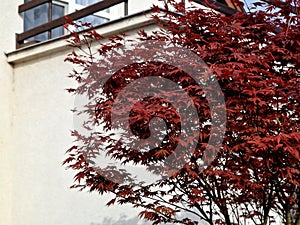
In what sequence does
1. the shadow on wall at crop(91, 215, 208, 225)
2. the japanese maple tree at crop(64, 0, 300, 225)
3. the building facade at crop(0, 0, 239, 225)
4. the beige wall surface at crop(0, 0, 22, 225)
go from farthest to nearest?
1. the beige wall surface at crop(0, 0, 22, 225)
2. the building facade at crop(0, 0, 239, 225)
3. the shadow on wall at crop(91, 215, 208, 225)
4. the japanese maple tree at crop(64, 0, 300, 225)

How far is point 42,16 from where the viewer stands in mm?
9461

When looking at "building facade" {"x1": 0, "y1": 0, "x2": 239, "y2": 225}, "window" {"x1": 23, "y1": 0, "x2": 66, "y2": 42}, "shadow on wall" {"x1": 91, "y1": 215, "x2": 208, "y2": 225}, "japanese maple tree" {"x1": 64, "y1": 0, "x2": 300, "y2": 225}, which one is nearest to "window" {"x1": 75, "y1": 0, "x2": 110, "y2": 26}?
"window" {"x1": 23, "y1": 0, "x2": 66, "y2": 42}

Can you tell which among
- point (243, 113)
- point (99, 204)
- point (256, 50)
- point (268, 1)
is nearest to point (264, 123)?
point (243, 113)

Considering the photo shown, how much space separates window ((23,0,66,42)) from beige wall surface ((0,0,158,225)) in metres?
0.55

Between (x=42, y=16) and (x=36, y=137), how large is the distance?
2.28 meters

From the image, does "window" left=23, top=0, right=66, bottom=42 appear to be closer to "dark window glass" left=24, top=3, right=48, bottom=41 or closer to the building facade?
"dark window glass" left=24, top=3, right=48, bottom=41

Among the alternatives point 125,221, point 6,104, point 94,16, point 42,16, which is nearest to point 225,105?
point 125,221

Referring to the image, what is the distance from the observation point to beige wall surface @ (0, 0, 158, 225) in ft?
25.3

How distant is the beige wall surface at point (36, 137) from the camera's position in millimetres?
7707

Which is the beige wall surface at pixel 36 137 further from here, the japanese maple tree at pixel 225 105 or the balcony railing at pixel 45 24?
the japanese maple tree at pixel 225 105

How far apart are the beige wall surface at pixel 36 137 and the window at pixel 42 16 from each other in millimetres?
550

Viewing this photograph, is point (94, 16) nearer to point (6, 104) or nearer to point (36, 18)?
point (36, 18)

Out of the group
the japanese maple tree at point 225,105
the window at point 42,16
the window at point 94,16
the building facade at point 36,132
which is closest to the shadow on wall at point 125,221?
the building facade at point 36,132

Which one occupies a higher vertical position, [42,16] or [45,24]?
[42,16]
